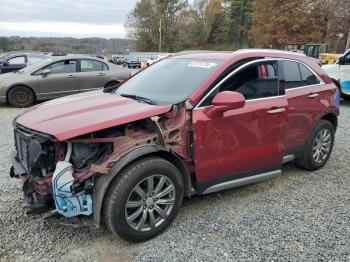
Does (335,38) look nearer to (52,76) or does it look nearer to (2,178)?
(52,76)

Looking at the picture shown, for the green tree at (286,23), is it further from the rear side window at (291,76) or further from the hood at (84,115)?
the hood at (84,115)

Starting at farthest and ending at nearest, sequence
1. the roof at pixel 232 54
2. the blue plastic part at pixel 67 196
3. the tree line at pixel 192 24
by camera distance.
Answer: the tree line at pixel 192 24 < the roof at pixel 232 54 < the blue plastic part at pixel 67 196

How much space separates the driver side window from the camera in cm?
377

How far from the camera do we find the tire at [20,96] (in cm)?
997

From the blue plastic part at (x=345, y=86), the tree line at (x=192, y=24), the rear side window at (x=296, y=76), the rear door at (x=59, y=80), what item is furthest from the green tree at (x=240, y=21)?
the rear side window at (x=296, y=76)

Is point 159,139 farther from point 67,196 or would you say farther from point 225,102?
point 67,196

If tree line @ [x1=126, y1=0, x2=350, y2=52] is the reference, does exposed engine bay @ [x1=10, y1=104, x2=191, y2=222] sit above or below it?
below

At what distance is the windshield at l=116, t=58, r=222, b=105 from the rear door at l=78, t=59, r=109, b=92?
249 inches

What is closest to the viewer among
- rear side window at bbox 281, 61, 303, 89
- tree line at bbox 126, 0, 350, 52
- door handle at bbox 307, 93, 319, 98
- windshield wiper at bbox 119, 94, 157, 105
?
windshield wiper at bbox 119, 94, 157, 105

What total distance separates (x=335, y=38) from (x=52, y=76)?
3890cm

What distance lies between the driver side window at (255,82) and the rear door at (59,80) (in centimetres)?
749

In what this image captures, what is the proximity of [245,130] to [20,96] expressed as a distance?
8197 mm

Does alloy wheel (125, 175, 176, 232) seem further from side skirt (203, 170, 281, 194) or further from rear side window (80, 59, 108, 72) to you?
rear side window (80, 59, 108, 72)

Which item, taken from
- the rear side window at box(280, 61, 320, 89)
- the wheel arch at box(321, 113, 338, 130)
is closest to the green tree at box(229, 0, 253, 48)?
the wheel arch at box(321, 113, 338, 130)
